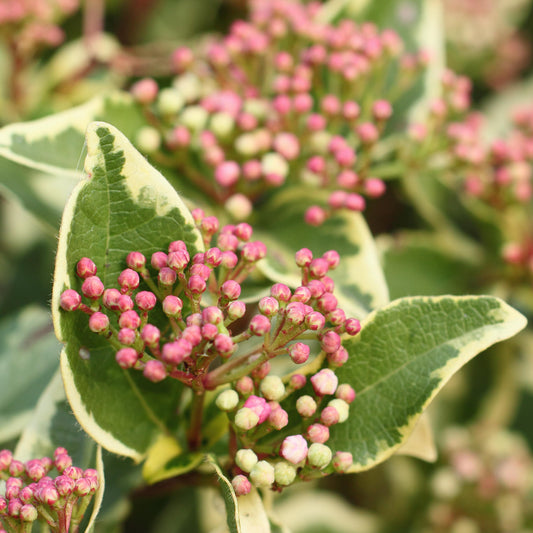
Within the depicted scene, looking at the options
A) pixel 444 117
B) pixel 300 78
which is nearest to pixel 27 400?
pixel 300 78

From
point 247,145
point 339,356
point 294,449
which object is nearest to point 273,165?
point 247,145

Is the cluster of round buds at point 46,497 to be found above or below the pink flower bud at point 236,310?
below

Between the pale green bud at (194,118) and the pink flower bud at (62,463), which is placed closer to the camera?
the pink flower bud at (62,463)

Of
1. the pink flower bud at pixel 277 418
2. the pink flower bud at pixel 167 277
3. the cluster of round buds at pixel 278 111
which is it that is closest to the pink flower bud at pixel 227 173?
the cluster of round buds at pixel 278 111

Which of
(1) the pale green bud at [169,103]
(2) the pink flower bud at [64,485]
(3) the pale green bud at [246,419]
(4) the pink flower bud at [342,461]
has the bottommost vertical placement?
(4) the pink flower bud at [342,461]

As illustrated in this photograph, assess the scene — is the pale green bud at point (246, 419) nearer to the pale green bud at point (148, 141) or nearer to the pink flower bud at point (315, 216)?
the pink flower bud at point (315, 216)

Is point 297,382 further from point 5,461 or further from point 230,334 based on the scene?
point 5,461

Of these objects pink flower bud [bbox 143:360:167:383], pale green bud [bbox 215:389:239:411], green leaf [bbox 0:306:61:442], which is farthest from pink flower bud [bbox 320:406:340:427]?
green leaf [bbox 0:306:61:442]

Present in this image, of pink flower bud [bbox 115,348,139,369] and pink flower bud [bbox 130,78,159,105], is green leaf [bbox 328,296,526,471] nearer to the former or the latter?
pink flower bud [bbox 115,348,139,369]
